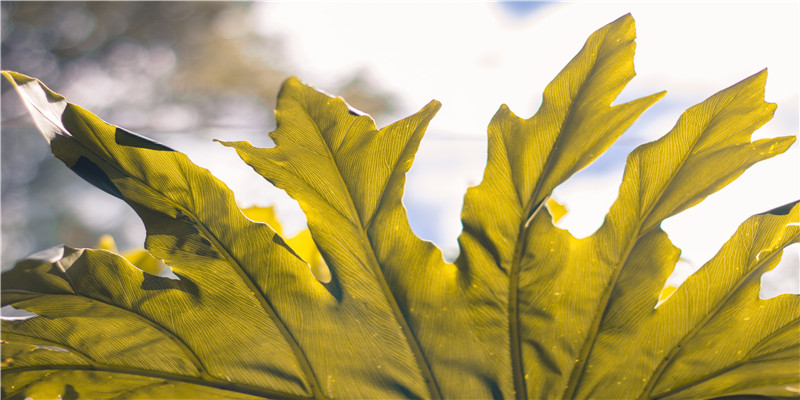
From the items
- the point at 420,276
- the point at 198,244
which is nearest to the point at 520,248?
the point at 420,276

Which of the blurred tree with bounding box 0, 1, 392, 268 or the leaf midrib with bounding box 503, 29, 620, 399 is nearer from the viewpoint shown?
the leaf midrib with bounding box 503, 29, 620, 399

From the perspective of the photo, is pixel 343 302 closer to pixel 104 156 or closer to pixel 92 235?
pixel 104 156

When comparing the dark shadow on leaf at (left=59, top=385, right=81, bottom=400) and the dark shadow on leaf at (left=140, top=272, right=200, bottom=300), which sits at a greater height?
the dark shadow on leaf at (left=140, top=272, right=200, bottom=300)

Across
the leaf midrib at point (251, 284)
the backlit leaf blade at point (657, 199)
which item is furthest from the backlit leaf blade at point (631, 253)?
the leaf midrib at point (251, 284)

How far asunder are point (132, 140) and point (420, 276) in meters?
0.15

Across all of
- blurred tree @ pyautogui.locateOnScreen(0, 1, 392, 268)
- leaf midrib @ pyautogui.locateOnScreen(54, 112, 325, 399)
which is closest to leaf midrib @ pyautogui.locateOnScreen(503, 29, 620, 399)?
leaf midrib @ pyautogui.locateOnScreen(54, 112, 325, 399)

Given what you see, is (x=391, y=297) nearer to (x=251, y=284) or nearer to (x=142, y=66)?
(x=251, y=284)

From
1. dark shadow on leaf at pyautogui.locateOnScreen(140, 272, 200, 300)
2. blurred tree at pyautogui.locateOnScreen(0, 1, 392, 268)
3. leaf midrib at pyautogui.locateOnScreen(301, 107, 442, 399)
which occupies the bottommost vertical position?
dark shadow on leaf at pyautogui.locateOnScreen(140, 272, 200, 300)

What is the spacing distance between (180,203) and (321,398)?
124 mm

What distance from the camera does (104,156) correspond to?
0.23 m

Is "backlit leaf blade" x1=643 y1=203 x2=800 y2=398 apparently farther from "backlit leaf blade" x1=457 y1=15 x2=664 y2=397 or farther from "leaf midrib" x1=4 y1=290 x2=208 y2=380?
"leaf midrib" x1=4 y1=290 x2=208 y2=380

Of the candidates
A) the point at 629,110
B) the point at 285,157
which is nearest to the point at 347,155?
the point at 285,157

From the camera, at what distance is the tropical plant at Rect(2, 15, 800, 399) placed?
9.2 inches

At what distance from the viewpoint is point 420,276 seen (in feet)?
0.82
